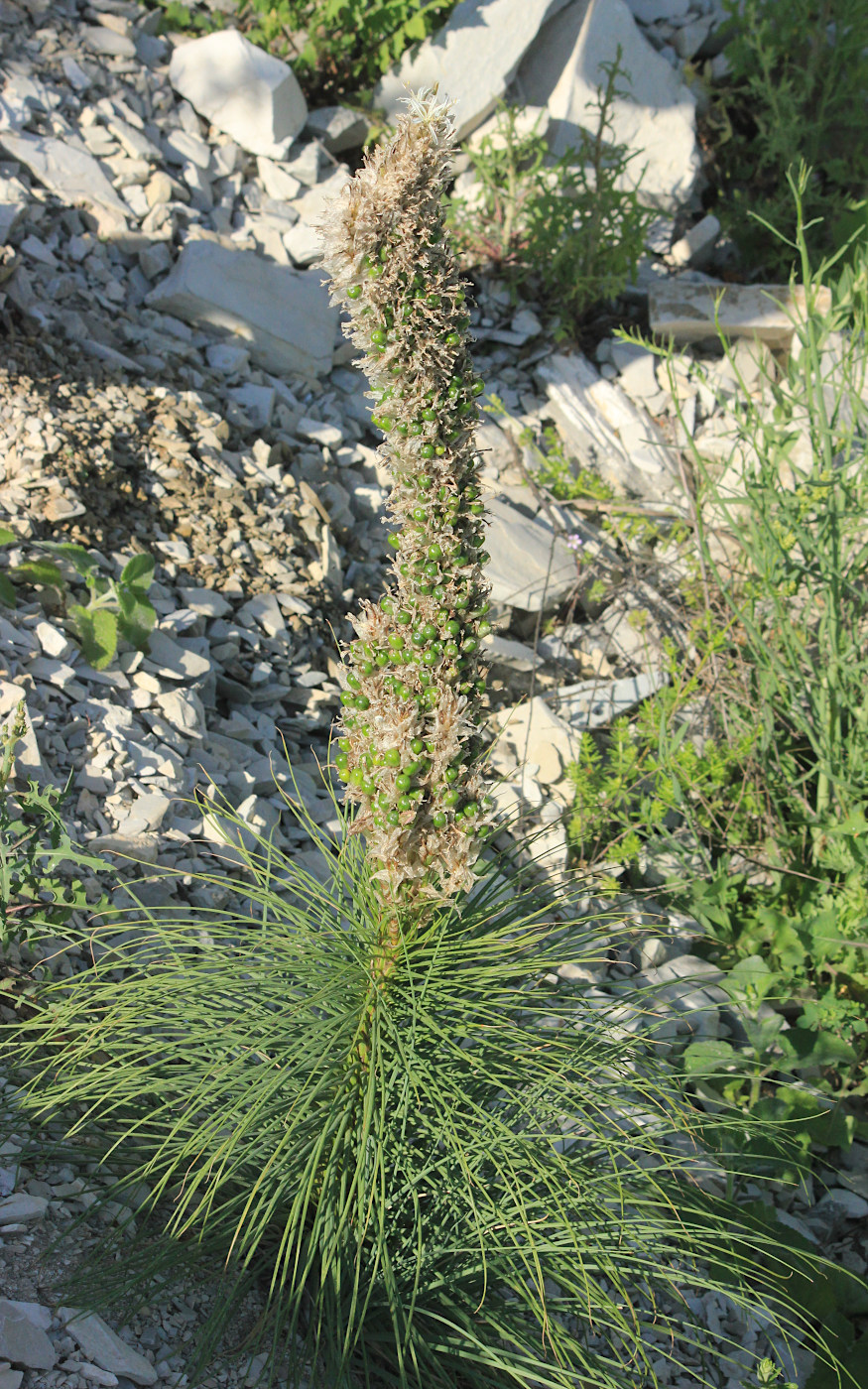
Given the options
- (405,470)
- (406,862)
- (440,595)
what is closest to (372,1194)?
(406,862)

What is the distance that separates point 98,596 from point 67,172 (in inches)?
101

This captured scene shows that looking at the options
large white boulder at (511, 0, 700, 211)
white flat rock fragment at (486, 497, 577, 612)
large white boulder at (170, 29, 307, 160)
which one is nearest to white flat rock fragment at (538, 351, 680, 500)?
white flat rock fragment at (486, 497, 577, 612)

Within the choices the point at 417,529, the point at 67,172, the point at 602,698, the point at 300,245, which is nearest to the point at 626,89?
the point at 300,245

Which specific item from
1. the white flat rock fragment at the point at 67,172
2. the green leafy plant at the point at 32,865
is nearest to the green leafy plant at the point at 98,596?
the green leafy plant at the point at 32,865

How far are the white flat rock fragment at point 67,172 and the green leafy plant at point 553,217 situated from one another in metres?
1.63

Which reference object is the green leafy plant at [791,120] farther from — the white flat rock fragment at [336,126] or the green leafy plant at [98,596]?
the green leafy plant at [98,596]

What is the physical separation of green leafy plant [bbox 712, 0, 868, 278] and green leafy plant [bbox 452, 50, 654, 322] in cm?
78

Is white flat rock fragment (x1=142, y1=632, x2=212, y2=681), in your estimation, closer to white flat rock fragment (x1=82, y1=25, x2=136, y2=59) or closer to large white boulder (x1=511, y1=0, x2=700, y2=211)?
white flat rock fragment (x1=82, y1=25, x2=136, y2=59)

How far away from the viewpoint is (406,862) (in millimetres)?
1701

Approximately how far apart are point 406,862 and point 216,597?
1968 millimetres

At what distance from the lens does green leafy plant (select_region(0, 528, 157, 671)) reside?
9.37 ft

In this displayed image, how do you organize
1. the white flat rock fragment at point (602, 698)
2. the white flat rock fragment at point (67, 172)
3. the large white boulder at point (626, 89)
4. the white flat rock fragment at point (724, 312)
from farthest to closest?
the large white boulder at point (626, 89) < the white flat rock fragment at point (724, 312) < the white flat rock fragment at point (67, 172) < the white flat rock fragment at point (602, 698)

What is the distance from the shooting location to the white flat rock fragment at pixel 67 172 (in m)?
4.33

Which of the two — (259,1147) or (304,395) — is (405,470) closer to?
(259,1147)
